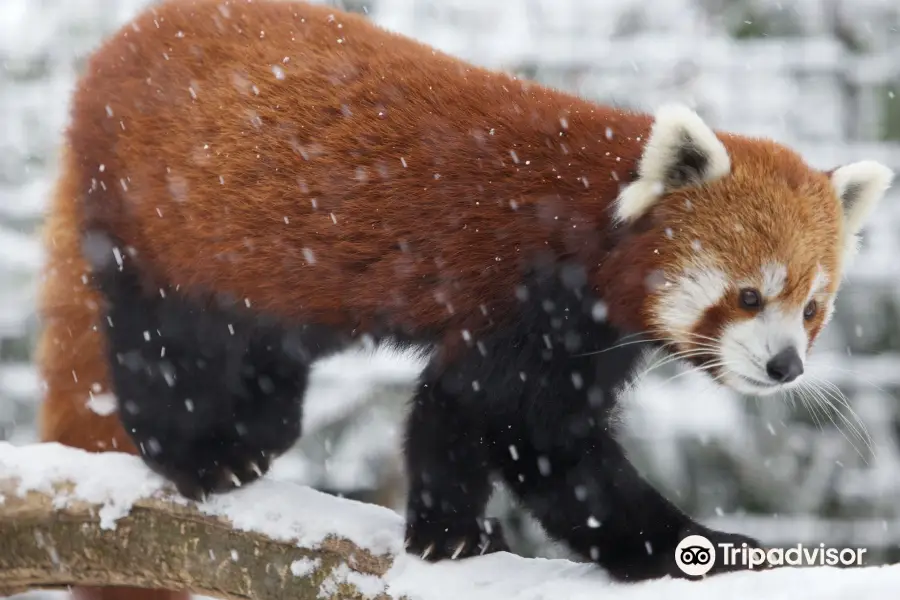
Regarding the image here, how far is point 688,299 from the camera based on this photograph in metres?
2.67

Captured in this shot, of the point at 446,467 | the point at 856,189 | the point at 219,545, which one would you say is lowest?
the point at 219,545

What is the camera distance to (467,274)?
110 inches

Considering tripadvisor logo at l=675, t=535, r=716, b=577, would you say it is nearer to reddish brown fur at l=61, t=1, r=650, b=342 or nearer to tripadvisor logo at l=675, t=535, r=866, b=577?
tripadvisor logo at l=675, t=535, r=866, b=577

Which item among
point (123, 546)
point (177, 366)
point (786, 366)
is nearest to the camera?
point (786, 366)

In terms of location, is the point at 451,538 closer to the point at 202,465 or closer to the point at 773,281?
the point at 202,465

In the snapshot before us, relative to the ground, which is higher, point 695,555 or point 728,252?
point 728,252

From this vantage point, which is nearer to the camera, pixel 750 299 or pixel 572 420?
pixel 750 299

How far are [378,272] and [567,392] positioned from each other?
61cm

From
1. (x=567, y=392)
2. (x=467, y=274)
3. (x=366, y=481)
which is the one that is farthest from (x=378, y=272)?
(x=366, y=481)

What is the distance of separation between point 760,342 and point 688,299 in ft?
0.68

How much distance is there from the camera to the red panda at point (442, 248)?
8.84 feet

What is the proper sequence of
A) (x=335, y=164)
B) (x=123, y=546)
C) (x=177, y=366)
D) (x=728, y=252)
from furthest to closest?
1. (x=177, y=366)
2. (x=123, y=546)
3. (x=335, y=164)
4. (x=728, y=252)

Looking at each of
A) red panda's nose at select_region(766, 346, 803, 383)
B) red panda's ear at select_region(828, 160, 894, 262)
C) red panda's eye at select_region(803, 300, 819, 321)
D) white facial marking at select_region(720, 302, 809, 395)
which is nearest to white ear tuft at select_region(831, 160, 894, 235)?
red panda's ear at select_region(828, 160, 894, 262)

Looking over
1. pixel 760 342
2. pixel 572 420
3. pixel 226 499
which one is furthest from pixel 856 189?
pixel 226 499
